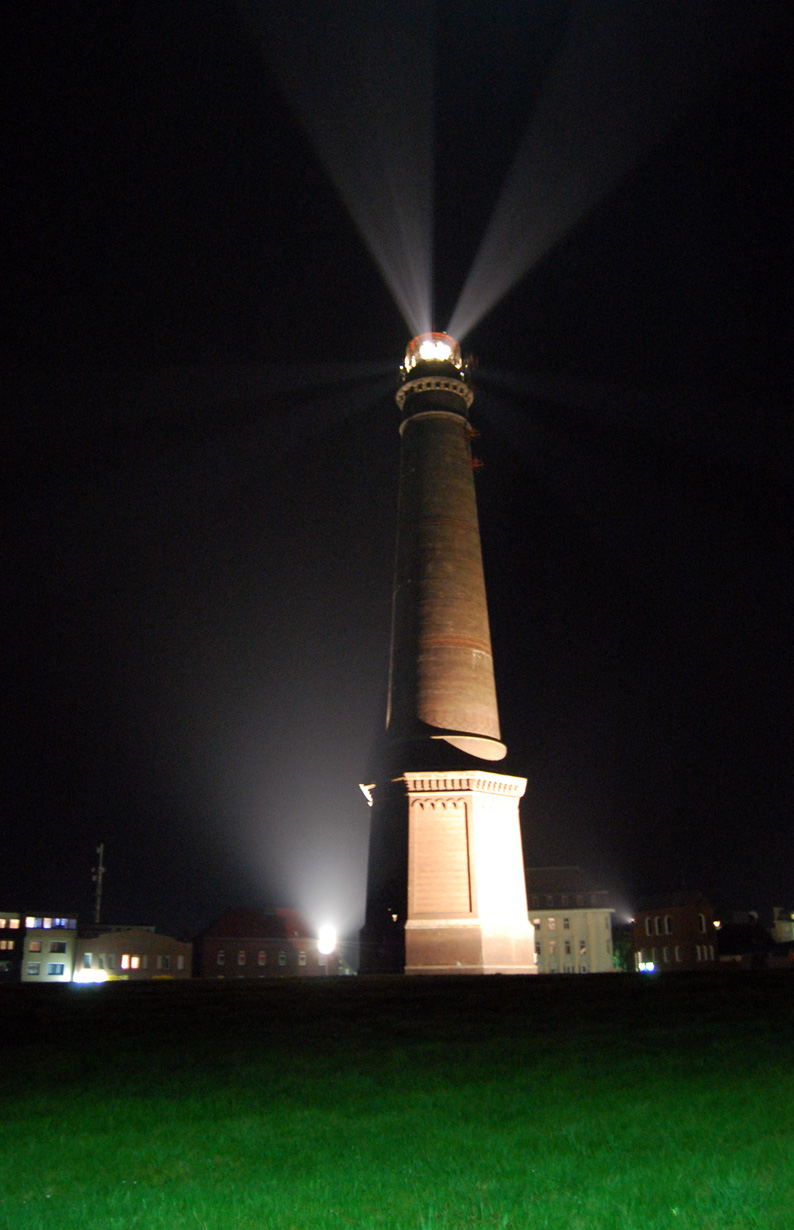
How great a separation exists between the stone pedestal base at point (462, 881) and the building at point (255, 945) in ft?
159

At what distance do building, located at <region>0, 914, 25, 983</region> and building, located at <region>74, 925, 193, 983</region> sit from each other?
7855 mm

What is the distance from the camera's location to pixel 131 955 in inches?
2859

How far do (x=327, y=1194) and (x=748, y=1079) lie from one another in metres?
5.79

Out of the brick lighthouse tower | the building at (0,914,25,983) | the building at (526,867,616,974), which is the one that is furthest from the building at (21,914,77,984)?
the brick lighthouse tower

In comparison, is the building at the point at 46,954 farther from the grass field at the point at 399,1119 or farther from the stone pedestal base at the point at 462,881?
the grass field at the point at 399,1119

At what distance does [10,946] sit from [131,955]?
656 inches

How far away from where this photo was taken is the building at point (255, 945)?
77.2m

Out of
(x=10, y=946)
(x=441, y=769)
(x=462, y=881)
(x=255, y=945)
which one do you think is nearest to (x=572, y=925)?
(x=255, y=945)

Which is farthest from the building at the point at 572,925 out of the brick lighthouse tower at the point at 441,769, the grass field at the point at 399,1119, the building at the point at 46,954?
the grass field at the point at 399,1119

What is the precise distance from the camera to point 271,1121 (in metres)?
9.39

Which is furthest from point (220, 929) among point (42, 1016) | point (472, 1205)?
point (472, 1205)

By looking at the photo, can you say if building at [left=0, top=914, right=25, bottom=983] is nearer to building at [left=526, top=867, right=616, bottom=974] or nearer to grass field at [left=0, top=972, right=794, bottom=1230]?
building at [left=526, top=867, right=616, bottom=974]

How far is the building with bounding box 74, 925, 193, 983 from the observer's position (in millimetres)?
72250

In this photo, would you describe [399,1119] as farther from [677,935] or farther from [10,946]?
[10,946]
